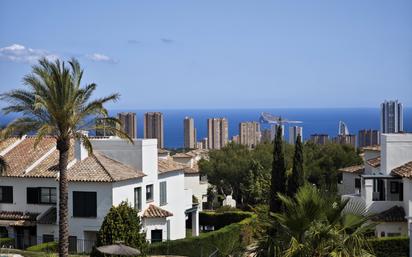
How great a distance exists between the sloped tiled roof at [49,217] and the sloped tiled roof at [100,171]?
2.54 m

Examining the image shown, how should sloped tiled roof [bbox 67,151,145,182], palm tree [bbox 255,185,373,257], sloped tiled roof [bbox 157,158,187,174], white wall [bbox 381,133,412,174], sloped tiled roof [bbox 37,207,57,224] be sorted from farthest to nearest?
sloped tiled roof [bbox 157,158,187,174]
sloped tiled roof [bbox 37,207,57,224]
white wall [bbox 381,133,412,174]
sloped tiled roof [bbox 67,151,145,182]
palm tree [bbox 255,185,373,257]

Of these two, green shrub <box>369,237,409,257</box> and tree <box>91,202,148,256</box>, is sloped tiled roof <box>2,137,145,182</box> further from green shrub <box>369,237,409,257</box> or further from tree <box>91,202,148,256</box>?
green shrub <box>369,237,409,257</box>

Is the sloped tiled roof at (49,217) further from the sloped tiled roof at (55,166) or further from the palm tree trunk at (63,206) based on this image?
the palm tree trunk at (63,206)

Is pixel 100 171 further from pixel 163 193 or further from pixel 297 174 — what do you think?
pixel 297 174

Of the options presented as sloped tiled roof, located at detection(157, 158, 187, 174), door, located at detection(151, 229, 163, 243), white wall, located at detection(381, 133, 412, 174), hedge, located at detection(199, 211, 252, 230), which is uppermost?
white wall, located at detection(381, 133, 412, 174)

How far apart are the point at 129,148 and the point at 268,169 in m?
26.0

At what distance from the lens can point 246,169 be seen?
6812cm

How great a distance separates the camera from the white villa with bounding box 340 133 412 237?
1542 inches

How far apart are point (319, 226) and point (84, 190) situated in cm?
2657

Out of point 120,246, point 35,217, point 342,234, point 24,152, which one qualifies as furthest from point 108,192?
point 342,234

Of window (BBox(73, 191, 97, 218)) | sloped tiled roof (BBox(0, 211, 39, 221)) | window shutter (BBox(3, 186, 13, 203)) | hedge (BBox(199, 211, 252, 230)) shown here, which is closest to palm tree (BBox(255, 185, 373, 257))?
window (BBox(73, 191, 97, 218))

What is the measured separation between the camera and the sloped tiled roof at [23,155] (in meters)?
44.8

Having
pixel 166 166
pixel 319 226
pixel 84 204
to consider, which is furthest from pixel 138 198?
pixel 319 226

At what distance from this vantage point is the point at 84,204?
41781mm
